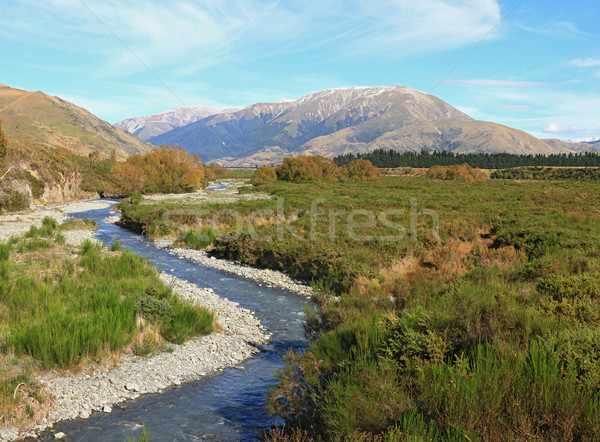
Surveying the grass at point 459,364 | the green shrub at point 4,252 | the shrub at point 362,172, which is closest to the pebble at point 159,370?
the grass at point 459,364

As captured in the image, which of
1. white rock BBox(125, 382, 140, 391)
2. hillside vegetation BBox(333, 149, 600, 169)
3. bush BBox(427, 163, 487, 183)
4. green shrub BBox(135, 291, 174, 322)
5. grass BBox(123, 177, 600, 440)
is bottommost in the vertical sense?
white rock BBox(125, 382, 140, 391)

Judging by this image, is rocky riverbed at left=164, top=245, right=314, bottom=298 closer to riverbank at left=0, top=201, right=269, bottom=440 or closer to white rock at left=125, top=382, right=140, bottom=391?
riverbank at left=0, top=201, right=269, bottom=440

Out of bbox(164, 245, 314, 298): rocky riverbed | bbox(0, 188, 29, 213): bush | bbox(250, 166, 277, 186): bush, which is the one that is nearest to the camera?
bbox(164, 245, 314, 298): rocky riverbed

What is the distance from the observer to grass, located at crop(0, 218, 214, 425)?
764 centimetres

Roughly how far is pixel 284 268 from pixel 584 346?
15.3 meters

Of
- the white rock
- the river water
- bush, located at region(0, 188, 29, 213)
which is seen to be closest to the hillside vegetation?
bush, located at region(0, 188, 29, 213)

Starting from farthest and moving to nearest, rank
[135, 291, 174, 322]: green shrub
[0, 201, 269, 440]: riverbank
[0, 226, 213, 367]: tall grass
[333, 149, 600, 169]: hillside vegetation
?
[333, 149, 600, 169]: hillside vegetation → [135, 291, 174, 322]: green shrub → [0, 226, 213, 367]: tall grass → [0, 201, 269, 440]: riverbank

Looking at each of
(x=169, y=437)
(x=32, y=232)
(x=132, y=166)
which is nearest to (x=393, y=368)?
(x=169, y=437)

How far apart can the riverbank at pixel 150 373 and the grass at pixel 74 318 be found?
11.8 inches

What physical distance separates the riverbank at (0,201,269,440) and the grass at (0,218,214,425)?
30cm

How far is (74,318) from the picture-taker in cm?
905

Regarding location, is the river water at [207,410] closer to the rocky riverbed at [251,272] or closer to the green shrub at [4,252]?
the rocky riverbed at [251,272]

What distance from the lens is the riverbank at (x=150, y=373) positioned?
273 inches

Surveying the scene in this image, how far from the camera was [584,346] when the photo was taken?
16.0 ft
